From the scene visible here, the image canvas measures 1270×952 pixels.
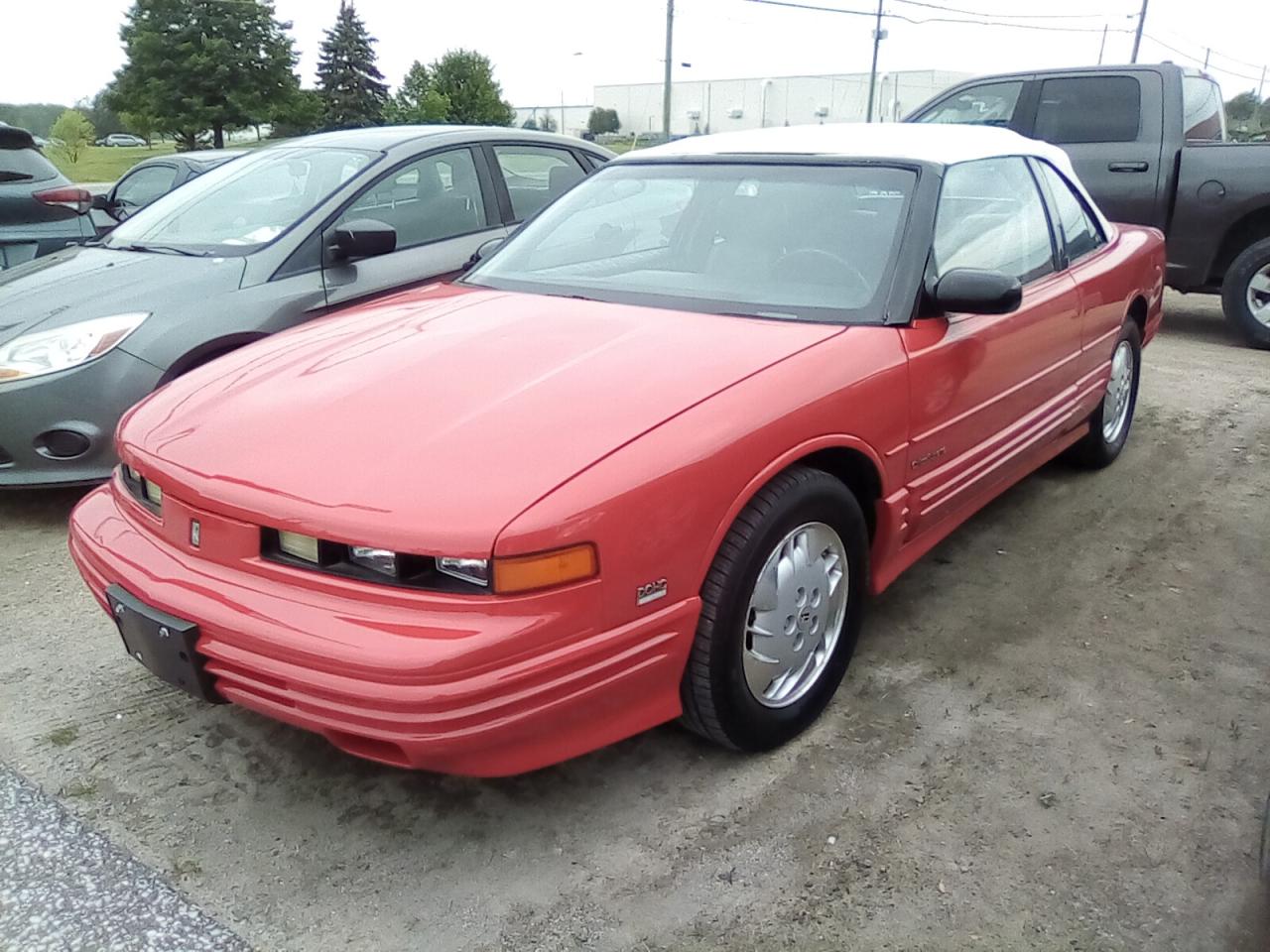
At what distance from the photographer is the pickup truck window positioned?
730 centimetres

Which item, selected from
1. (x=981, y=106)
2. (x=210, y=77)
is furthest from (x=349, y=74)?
(x=981, y=106)

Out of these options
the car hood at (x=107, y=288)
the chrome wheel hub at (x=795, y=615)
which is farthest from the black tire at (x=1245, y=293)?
the car hood at (x=107, y=288)

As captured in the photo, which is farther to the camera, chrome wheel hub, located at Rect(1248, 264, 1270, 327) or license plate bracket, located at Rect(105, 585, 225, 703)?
chrome wheel hub, located at Rect(1248, 264, 1270, 327)

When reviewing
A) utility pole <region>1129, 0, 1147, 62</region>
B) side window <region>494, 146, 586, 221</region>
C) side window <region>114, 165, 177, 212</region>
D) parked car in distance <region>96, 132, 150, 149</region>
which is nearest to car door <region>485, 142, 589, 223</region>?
side window <region>494, 146, 586, 221</region>

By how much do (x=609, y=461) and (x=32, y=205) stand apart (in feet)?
16.9

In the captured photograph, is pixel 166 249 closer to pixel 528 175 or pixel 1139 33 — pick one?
pixel 528 175

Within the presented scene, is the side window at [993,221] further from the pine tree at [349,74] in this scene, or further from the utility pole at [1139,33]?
the pine tree at [349,74]

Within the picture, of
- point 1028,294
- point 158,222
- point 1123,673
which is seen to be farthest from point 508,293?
point 158,222

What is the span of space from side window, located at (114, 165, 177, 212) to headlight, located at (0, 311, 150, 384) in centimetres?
545

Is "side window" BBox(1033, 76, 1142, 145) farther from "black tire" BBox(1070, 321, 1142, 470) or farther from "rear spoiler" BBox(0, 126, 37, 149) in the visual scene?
"rear spoiler" BBox(0, 126, 37, 149)

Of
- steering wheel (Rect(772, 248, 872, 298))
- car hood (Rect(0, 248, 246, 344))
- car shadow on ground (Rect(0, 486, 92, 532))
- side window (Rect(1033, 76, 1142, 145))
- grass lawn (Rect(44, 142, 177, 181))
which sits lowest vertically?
car shadow on ground (Rect(0, 486, 92, 532))

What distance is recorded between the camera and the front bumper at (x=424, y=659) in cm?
188

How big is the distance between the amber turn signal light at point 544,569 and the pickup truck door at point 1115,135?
6521mm

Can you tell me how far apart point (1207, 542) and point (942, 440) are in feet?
5.25
